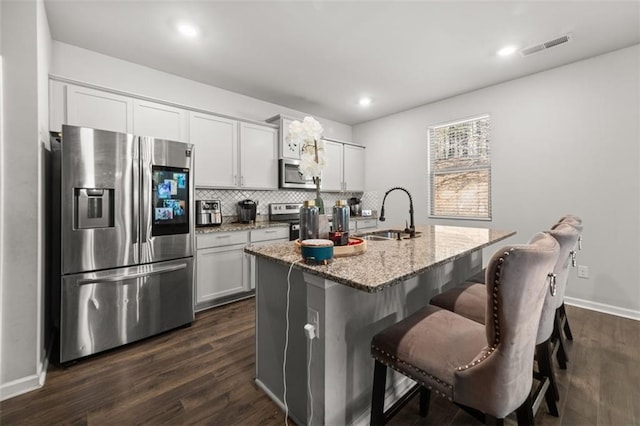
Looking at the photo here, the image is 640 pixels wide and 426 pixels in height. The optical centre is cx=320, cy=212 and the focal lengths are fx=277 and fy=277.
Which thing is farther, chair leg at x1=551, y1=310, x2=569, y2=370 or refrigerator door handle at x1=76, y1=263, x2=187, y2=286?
refrigerator door handle at x1=76, y1=263, x2=187, y2=286

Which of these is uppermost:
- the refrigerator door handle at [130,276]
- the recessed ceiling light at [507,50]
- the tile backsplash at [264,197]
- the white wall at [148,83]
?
the recessed ceiling light at [507,50]

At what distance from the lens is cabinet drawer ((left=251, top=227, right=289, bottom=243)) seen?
3.30 m

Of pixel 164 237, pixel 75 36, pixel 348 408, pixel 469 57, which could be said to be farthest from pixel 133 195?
pixel 469 57

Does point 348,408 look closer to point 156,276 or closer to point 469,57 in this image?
point 156,276

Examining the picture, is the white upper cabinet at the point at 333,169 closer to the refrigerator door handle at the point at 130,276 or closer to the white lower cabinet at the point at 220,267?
the white lower cabinet at the point at 220,267

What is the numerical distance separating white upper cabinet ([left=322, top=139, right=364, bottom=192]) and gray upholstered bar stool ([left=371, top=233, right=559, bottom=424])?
3490 millimetres

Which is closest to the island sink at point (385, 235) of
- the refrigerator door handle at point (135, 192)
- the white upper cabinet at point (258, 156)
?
the refrigerator door handle at point (135, 192)

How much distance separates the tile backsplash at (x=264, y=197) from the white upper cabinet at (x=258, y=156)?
0.29 metres

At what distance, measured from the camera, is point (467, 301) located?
1604 millimetres

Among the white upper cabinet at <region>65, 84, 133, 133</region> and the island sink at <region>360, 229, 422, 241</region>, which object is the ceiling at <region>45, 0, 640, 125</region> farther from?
the island sink at <region>360, 229, 422, 241</region>

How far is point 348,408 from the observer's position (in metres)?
1.33

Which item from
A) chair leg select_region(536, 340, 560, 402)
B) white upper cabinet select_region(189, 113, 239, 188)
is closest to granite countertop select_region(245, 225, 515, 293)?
chair leg select_region(536, 340, 560, 402)

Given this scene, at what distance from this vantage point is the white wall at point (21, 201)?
5.47 ft

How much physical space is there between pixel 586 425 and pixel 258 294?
189 cm
